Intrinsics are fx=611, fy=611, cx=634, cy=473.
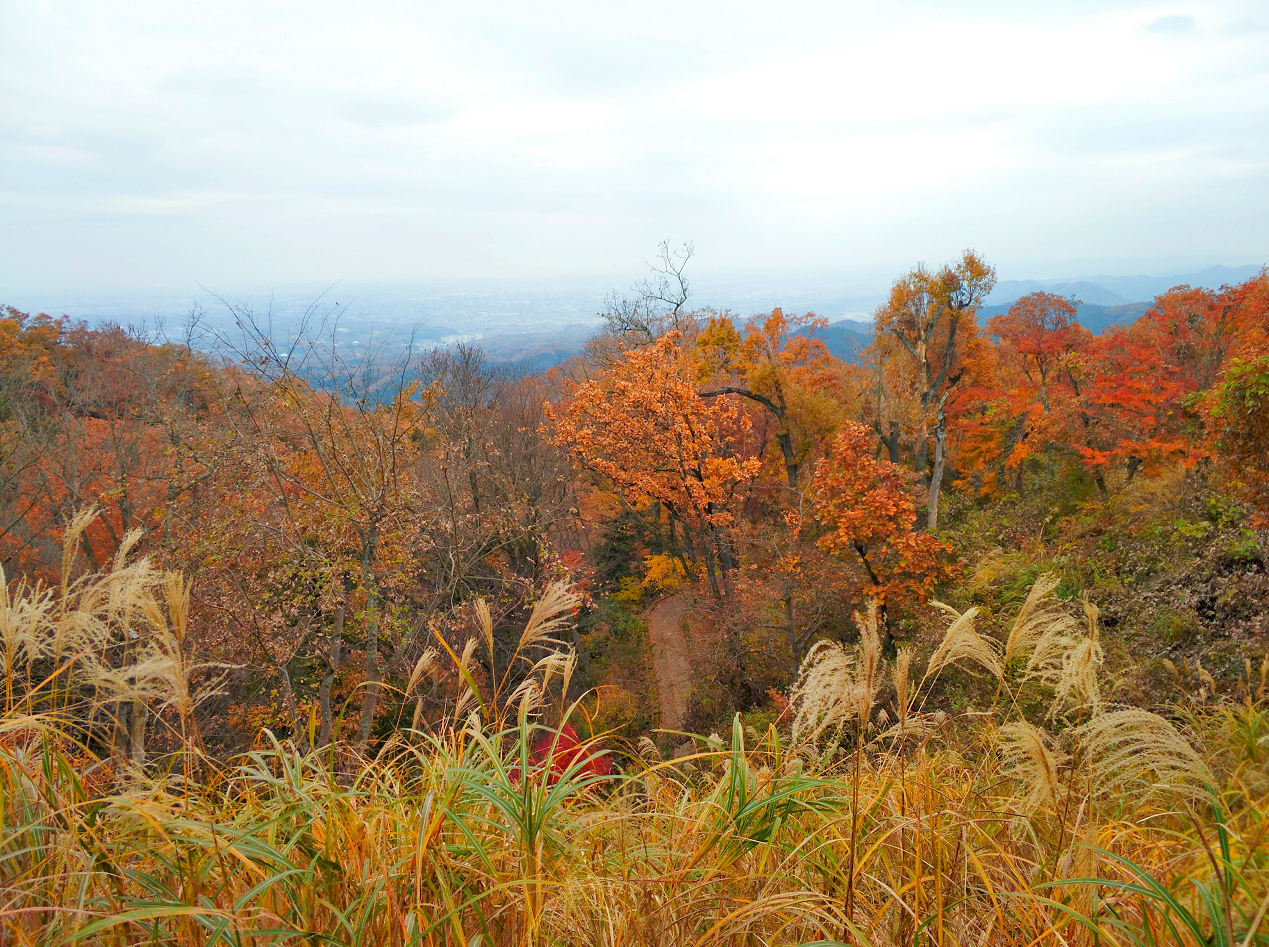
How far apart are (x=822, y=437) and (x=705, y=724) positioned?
10075 millimetres

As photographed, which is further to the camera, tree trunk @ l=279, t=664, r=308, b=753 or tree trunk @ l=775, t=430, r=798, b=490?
tree trunk @ l=775, t=430, r=798, b=490

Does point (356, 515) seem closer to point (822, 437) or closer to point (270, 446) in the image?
point (270, 446)

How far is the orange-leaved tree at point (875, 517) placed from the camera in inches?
412

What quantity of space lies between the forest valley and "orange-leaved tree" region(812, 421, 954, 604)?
0.12 metres

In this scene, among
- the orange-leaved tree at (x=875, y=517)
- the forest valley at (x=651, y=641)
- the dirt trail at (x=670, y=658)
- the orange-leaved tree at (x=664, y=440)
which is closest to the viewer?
the forest valley at (x=651, y=641)

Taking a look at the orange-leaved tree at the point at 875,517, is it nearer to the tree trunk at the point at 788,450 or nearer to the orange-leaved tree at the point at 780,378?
the orange-leaved tree at the point at 780,378

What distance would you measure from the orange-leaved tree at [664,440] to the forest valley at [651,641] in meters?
0.13

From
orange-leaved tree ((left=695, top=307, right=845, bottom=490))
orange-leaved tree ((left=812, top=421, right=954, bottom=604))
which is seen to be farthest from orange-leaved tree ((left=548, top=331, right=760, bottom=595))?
orange-leaved tree ((left=812, top=421, right=954, bottom=604))

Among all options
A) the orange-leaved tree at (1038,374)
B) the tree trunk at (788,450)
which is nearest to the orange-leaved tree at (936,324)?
the orange-leaved tree at (1038,374)

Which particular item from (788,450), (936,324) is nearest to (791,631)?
(788,450)

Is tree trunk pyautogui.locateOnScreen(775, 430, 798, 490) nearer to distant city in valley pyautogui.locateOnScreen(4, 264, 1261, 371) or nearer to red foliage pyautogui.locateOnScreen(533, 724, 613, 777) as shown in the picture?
distant city in valley pyautogui.locateOnScreen(4, 264, 1261, 371)

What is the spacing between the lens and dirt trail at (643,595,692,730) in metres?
15.1

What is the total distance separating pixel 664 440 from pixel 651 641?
734 centimetres

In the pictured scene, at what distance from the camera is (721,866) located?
6.99 feet
